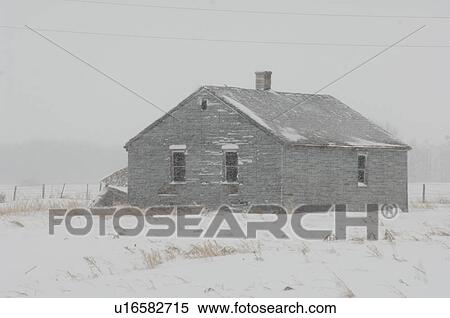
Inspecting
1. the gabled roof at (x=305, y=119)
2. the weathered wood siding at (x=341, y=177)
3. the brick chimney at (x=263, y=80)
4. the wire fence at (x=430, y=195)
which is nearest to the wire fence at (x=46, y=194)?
the brick chimney at (x=263, y=80)

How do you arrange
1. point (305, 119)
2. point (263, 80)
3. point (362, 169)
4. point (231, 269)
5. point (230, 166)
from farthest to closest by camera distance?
point (263, 80) < point (305, 119) < point (362, 169) < point (230, 166) < point (231, 269)

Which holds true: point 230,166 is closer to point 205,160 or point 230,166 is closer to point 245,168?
point 245,168

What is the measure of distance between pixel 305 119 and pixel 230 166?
410cm

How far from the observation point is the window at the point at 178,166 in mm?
28094

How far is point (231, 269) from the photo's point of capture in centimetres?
1062

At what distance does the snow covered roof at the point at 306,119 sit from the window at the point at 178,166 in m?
2.77

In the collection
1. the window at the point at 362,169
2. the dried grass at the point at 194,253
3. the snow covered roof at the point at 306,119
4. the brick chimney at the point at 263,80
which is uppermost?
the brick chimney at the point at 263,80

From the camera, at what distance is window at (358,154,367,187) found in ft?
93.4

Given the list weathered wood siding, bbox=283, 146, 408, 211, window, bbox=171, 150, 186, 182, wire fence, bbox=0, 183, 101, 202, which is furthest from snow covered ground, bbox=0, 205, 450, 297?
wire fence, bbox=0, 183, 101, 202

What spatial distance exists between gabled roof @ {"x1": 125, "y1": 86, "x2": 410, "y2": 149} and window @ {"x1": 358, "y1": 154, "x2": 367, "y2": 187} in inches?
24.3

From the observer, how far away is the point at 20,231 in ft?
59.3

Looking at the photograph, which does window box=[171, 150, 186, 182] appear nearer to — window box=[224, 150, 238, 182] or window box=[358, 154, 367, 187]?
window box=[224, 150, 238, 182]

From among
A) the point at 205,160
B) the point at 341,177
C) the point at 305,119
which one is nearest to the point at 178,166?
the point at 205,160

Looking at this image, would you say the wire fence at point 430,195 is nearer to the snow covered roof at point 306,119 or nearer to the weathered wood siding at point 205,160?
the snow covered roof at point 306,119
